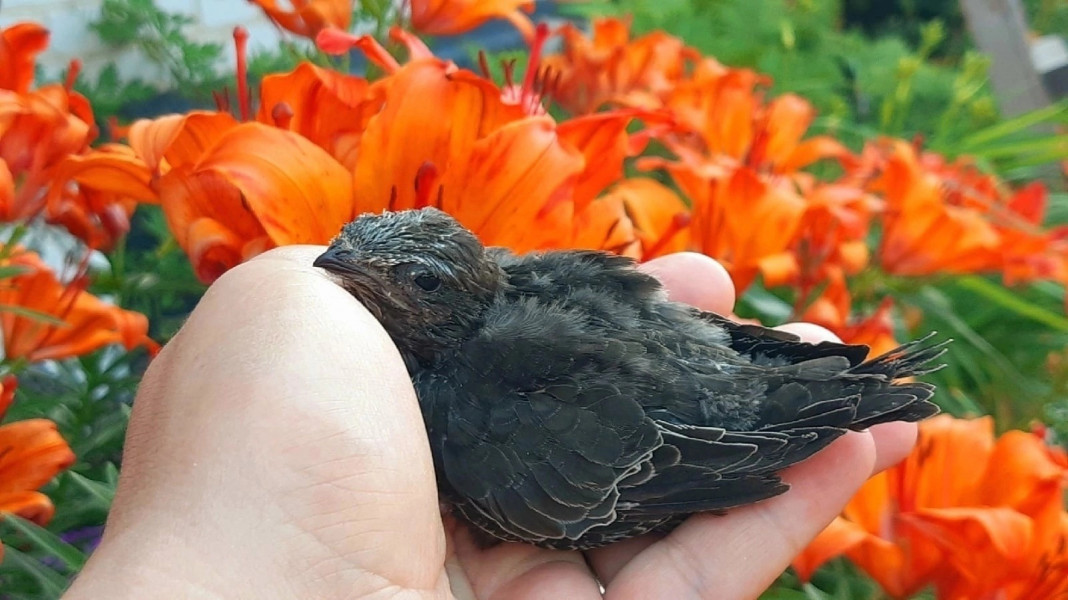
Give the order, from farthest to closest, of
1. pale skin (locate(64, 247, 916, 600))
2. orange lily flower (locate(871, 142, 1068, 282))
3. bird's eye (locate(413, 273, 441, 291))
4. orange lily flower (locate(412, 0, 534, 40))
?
orange lily flower (locate(871, 142, 1068, 282))
orange lily flower (locate(412, 0, 534, 40))
bird's eye (locate(413, 273, 441, 291))
pale skin (locate(64, 247, 916, 600))

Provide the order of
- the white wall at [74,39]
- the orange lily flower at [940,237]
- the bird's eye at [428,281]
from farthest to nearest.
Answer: the white wall at [74,39] < the orange lily flower at [940,237] < the bird's eye at [428,281]

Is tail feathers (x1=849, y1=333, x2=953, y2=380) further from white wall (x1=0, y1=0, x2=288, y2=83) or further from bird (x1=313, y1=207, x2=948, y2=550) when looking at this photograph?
white wall (x1=0, y1=0, x2=288, y2=83)

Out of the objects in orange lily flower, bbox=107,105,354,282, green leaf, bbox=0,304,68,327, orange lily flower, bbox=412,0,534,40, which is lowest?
green leaf, bbox=0,304,68,327

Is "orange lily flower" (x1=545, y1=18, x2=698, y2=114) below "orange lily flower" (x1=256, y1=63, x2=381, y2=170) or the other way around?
below

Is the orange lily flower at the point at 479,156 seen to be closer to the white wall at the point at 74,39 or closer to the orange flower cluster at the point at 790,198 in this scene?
the orange flower cluster at the point at 790,198

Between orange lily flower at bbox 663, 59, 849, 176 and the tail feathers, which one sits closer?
the tail feathers

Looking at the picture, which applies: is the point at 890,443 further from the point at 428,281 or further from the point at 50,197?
the point at 50,197

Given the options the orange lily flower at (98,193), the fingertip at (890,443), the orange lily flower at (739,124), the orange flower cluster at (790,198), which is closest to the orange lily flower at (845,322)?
the orange flower cluster at (790,198)

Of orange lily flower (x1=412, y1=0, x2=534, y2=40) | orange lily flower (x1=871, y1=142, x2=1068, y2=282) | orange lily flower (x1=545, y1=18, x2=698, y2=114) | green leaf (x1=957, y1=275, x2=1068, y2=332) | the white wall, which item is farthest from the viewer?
the white wall

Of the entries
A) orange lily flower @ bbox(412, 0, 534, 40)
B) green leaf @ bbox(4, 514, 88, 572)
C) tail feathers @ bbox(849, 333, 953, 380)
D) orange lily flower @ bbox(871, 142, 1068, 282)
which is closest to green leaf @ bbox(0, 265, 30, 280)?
green leaf @ bbox(4, 514, 88, 572)
